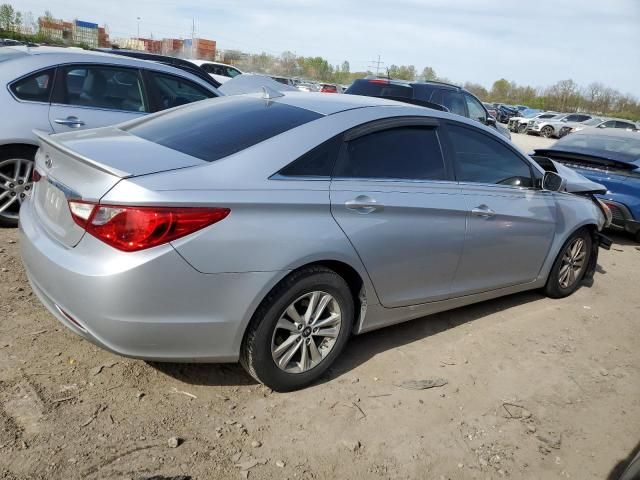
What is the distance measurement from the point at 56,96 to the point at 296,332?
3.70 m

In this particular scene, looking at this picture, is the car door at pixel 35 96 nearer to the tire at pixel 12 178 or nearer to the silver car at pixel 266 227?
the tire at pixel 12 178

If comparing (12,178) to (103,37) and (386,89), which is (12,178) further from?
(103,37)

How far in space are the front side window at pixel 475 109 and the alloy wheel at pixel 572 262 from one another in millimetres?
6089

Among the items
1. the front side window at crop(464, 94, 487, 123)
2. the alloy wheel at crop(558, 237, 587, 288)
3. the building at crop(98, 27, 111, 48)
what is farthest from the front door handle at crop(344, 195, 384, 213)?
the building at crop(98, 27, 111, 48)

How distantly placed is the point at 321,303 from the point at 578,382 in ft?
6.27

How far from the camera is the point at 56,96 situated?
17.1 feet

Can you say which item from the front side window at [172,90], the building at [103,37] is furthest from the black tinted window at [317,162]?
the building at [103,37]

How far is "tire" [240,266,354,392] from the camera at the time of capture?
9.39 feet

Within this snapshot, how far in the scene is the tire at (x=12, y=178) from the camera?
16.3 ft

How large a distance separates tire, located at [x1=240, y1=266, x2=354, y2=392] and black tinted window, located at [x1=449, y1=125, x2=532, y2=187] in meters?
1.38

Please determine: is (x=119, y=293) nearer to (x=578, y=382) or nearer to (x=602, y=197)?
(x=578, y=382)

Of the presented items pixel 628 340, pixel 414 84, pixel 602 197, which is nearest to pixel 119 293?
pixel 628 340

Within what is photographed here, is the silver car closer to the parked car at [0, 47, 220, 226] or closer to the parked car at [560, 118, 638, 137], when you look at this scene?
the parked car at [0, 47, 220, 226]

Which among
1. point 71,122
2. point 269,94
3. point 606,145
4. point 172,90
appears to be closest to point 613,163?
point 606,145
